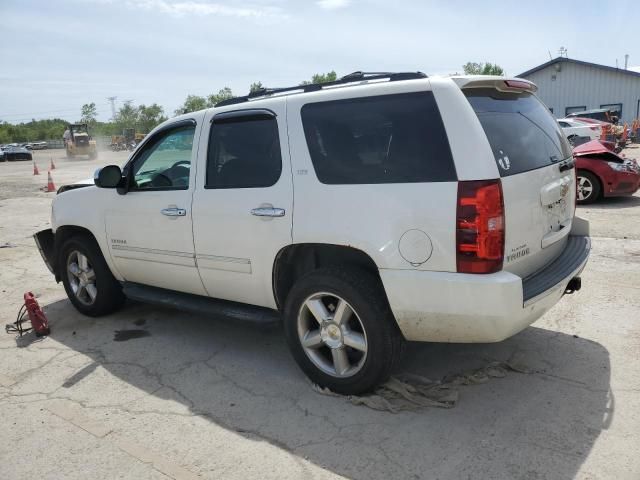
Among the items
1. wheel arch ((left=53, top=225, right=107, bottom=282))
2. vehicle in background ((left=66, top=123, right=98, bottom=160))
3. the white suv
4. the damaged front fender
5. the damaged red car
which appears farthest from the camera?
vehicle in background ((left=66, top=123, right=98, bottom=160))

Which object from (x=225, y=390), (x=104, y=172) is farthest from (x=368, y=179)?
(x=104, y=172)

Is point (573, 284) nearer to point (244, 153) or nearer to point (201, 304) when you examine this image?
point (244, 153)

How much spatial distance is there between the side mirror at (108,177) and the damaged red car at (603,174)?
27.5 feet

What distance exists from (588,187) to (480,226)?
8.40 m

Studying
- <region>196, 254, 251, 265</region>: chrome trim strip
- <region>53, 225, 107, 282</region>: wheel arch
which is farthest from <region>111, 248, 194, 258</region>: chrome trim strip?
<region>53, 225, 107, 282</region>: wheel arch

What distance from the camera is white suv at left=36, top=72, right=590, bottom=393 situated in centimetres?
298

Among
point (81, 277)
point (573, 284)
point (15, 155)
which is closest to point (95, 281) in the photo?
point (81, 277)

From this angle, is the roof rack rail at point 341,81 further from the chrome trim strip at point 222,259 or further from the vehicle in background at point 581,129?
the vehicle in background at point 581,129

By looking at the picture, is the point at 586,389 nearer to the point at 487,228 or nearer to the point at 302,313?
the point at 487,228

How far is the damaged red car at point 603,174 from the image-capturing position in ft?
32.5

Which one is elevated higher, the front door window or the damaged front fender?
the front door window

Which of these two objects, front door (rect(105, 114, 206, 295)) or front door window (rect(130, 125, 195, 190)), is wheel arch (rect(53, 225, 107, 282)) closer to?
front door (rect(105, 114, 206, 295))

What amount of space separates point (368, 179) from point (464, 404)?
1.52m

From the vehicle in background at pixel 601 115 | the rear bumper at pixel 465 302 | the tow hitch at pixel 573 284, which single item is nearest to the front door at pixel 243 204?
the rear bumper at pixel 465 302
